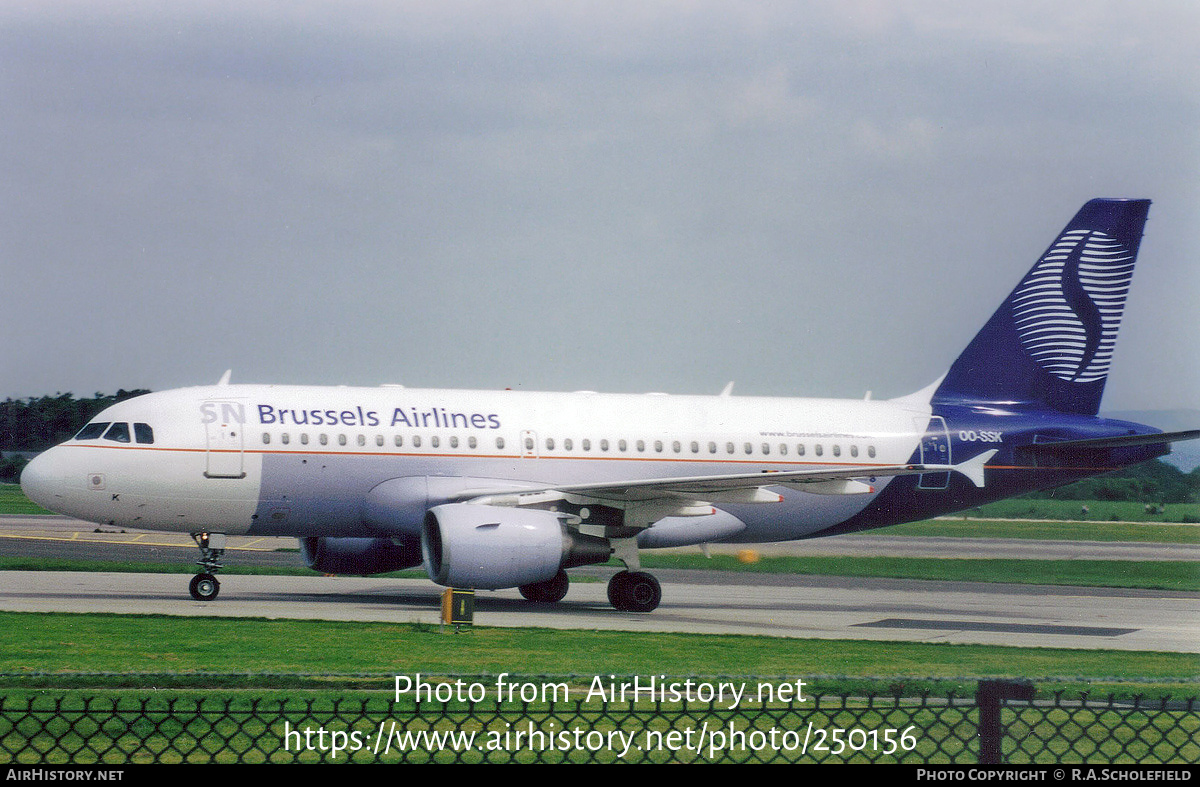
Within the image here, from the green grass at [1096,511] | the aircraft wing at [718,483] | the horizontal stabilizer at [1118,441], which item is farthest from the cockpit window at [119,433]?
the green grass at [1096,511]

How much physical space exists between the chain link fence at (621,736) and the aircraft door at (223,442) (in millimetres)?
13681

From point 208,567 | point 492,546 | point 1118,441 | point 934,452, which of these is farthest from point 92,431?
point 1118,441

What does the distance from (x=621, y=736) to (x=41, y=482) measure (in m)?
18.5

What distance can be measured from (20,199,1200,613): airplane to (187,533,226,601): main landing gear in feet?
0.16

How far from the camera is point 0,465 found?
181 feet

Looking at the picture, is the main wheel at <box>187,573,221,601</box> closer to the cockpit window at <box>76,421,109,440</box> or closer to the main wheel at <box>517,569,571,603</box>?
the cockpit window at <box>76,421,109,440</box>

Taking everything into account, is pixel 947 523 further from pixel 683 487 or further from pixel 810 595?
pixel 683 487

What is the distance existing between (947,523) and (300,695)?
41.8 meters

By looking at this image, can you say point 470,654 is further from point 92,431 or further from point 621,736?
point 92,431

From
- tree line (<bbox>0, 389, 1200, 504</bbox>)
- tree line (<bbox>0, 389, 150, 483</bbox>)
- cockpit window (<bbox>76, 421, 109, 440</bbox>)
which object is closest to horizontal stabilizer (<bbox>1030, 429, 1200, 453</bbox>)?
cockpit window (<bbox>76, 421, 109, 440</bbox>)

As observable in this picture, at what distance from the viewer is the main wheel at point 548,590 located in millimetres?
25188

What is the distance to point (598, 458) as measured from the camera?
1002 inches
